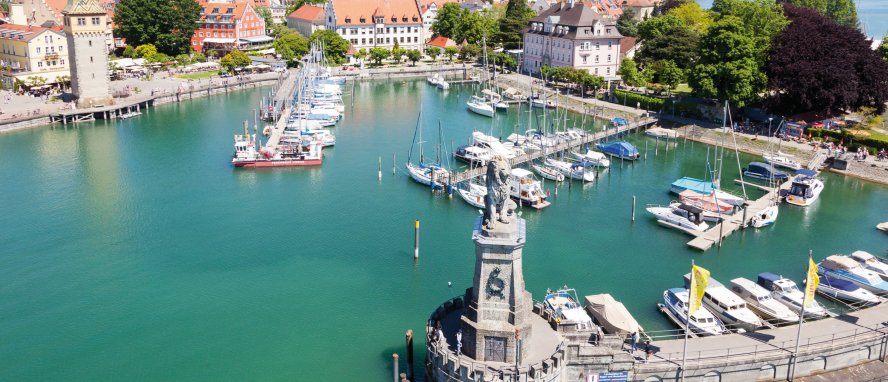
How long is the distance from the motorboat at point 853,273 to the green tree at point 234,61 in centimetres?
8448

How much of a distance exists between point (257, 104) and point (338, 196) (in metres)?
38.6

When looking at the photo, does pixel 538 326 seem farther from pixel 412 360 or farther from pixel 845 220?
pixel 845 220

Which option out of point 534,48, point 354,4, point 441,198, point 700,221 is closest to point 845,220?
point 700,221

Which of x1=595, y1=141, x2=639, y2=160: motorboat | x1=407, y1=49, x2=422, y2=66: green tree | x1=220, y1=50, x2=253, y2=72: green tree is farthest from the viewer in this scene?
x1=407, y1=49, x2=422, y2=66: green tree

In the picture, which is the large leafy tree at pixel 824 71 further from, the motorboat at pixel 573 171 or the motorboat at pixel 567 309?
the motorboat at pixel 567 309

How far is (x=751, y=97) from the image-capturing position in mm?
71938

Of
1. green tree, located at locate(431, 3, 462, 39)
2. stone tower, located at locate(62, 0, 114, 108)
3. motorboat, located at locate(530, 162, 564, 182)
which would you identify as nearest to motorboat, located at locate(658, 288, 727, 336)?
motorboat, located at locate(530, 162, 564, 182)

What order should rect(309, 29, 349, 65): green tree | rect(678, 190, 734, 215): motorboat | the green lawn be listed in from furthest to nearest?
rect(309, 29, 349, 65): green tree → the green lawn → rect(678, 190, 734, 215): motorboat

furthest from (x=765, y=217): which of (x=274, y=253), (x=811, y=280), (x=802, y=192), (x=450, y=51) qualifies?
(x=450, y=51)

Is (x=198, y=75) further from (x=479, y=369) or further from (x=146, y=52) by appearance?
(x=479, y=369)

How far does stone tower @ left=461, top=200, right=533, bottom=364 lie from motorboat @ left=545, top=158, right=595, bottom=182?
108 ft

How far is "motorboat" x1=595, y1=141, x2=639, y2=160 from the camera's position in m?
66.2

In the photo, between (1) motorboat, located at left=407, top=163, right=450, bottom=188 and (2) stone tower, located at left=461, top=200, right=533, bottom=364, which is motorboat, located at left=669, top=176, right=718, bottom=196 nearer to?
(1) motorboat, located at left=407, top=163, right=450, bottom=188

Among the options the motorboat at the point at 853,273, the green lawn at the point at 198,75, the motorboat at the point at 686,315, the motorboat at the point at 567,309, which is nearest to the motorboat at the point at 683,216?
the motorboat at the point at 853,273
